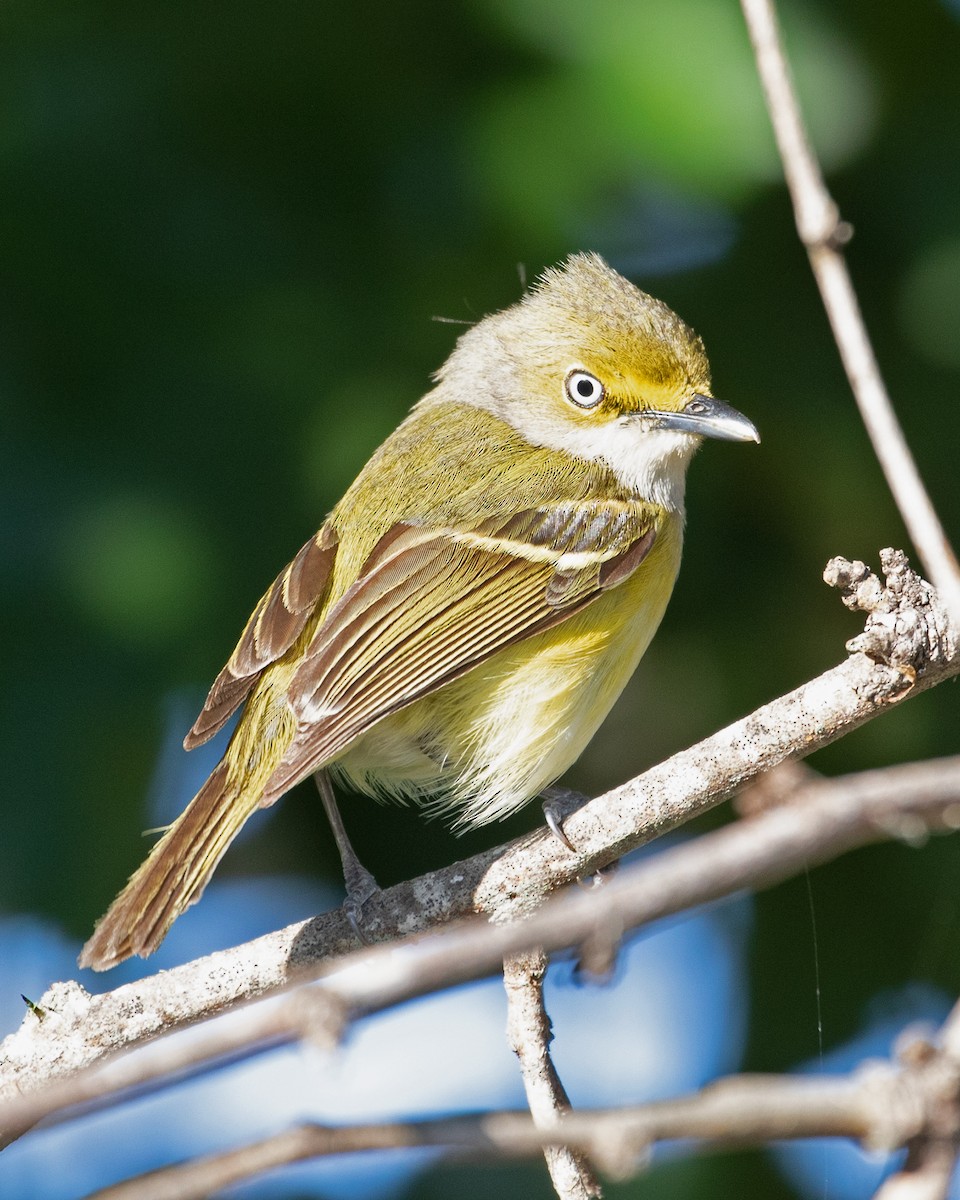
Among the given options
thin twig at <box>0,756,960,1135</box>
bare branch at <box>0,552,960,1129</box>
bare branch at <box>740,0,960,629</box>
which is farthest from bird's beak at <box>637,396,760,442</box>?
thin twig at <box>0,756,960,1135</box>

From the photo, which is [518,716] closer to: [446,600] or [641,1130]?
[446,600]

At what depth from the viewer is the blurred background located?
3.00 m

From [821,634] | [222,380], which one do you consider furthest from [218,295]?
[821,634]

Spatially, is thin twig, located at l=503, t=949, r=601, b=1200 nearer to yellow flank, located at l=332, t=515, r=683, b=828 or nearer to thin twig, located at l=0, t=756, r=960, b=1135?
yellow flank, located at l=332, t=515, r=683, b=828

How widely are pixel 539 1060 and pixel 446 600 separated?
1205 mm

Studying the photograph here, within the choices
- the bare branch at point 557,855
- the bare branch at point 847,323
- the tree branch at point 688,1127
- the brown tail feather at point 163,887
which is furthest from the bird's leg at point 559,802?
the tree branch at point 688,1127

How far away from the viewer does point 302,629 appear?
329 cm

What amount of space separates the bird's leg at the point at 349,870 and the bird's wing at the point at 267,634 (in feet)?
0.87

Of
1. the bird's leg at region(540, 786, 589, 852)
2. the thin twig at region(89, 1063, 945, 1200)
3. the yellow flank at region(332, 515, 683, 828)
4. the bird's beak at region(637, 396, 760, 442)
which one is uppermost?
the bird's beak at region(637, 396, 760, 442)

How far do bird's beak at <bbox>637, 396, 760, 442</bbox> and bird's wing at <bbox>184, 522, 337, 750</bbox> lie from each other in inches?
35.2

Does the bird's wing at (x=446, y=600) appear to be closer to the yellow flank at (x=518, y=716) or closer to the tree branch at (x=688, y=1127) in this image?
the yellow flank at (x=518, y=716)

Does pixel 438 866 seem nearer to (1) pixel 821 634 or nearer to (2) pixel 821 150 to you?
(1) pixel 821 634

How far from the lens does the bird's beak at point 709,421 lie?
316cm

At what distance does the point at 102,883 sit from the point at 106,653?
0.50 meters
